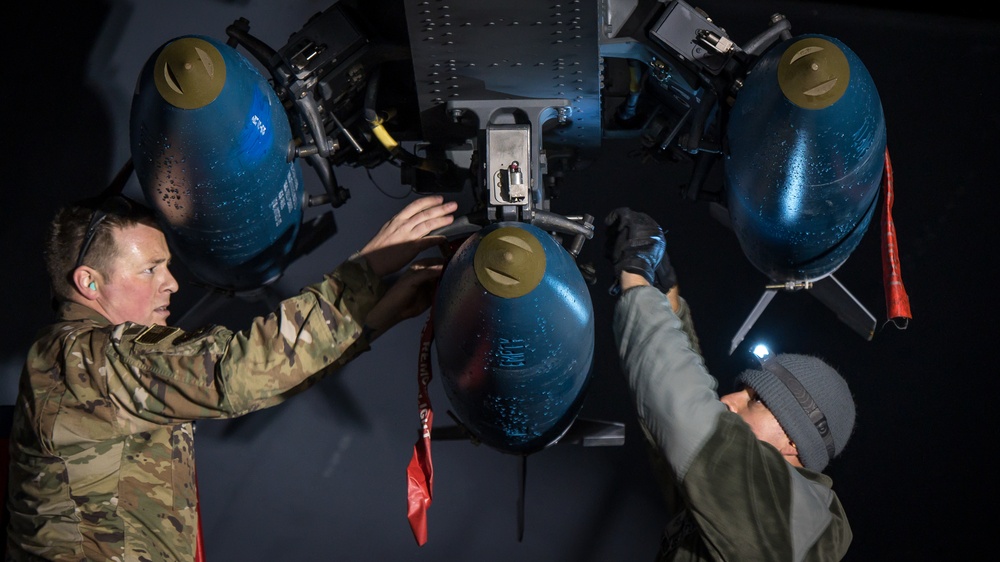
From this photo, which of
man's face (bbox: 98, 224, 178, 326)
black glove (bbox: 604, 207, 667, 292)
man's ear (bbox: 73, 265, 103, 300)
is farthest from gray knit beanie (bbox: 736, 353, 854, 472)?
man's ear (bbox: 73, 265, 103, 300)

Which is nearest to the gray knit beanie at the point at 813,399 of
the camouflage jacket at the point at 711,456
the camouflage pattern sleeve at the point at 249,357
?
the camouflage jacket at the point at 711,456

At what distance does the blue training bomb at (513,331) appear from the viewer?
1532 mm

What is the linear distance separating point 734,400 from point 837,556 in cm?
39

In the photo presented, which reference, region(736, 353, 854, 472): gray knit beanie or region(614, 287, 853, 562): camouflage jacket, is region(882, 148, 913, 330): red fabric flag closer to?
region(736, 353, 854, 472): gray knit beanie

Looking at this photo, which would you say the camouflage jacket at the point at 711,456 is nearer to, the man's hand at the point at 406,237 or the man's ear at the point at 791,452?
the man's ear at the point at 791,452

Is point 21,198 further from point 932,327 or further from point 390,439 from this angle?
point 932,327

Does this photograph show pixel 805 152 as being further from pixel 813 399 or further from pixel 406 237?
pixel 406 237

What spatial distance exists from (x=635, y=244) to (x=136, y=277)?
3.47 feet

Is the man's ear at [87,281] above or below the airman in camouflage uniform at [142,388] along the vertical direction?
above

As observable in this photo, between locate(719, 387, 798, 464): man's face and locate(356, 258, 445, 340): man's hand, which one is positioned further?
locate(719, 387, 798, 464): man's face

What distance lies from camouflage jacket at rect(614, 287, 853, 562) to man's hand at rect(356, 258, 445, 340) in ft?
1.26

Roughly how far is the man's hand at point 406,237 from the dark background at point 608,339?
1.24 m

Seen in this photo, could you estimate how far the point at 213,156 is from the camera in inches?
72.6

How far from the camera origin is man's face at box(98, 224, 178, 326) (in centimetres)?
211
